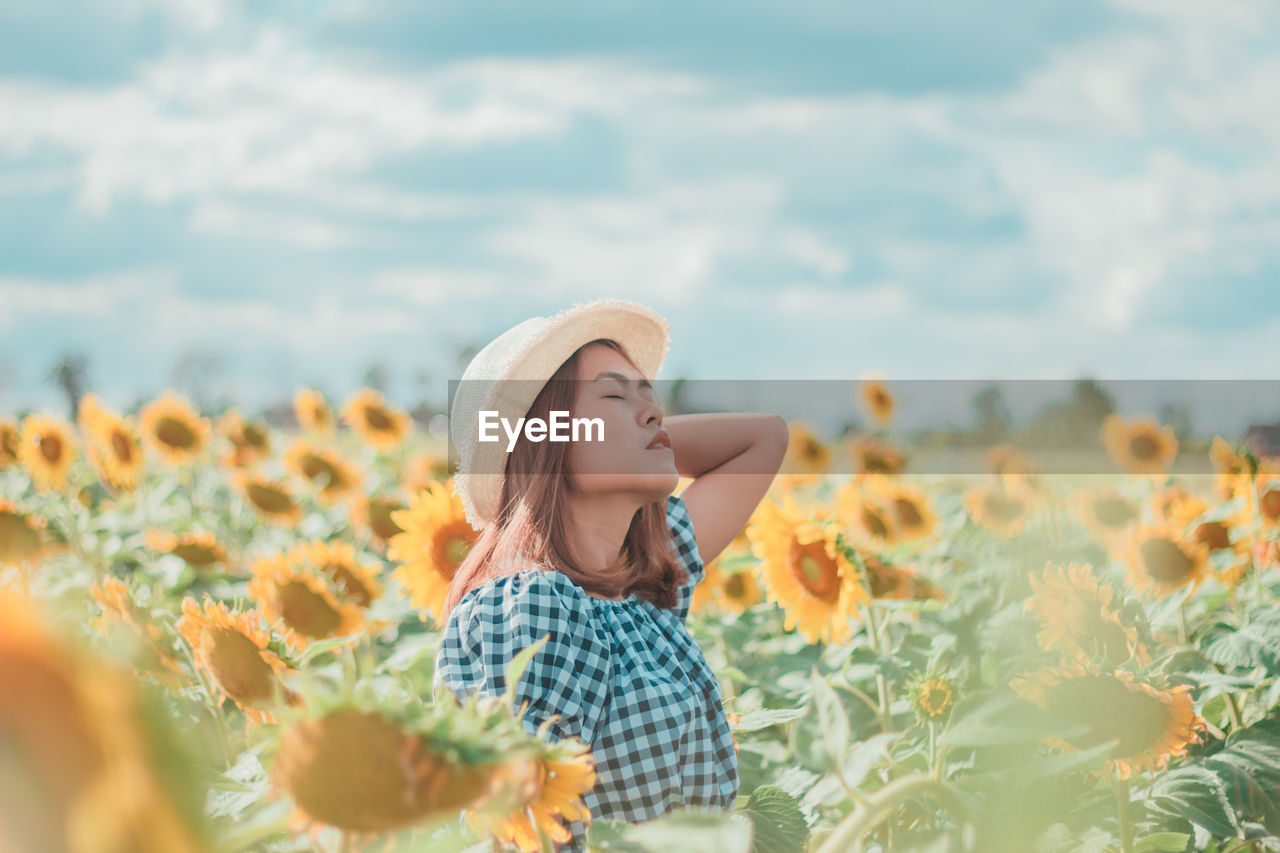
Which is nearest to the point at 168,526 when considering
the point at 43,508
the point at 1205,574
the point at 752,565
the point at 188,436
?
the point at 188,436

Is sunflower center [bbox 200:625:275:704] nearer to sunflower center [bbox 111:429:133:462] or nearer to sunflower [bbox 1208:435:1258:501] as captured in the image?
sunflower [bbox 1208:435:1258:501]

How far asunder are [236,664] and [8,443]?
3854 mm

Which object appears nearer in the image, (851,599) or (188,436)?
(851,599)

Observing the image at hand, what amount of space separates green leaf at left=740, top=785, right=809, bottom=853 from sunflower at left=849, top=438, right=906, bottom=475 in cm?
420

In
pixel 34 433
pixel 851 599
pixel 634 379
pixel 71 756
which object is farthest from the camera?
pixel 34 433

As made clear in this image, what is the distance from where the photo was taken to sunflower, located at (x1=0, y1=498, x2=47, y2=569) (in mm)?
3154

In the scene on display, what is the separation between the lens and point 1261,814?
2027 mm

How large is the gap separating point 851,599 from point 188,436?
158 inches

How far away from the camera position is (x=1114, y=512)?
198 inches

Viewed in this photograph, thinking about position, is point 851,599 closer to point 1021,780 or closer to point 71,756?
point 1021,780

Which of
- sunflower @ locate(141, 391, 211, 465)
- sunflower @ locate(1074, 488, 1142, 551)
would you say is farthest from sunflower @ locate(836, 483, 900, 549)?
sunflower @ locate(141, 391, 211, 465)

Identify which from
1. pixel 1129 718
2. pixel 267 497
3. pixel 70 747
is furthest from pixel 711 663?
pixel 70 747

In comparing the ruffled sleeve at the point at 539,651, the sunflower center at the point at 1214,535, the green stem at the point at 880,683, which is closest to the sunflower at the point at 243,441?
the green stem at the point at 880,683

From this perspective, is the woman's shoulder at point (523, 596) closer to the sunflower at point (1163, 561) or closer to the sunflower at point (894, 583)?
the sunflower at point (894, 583)
